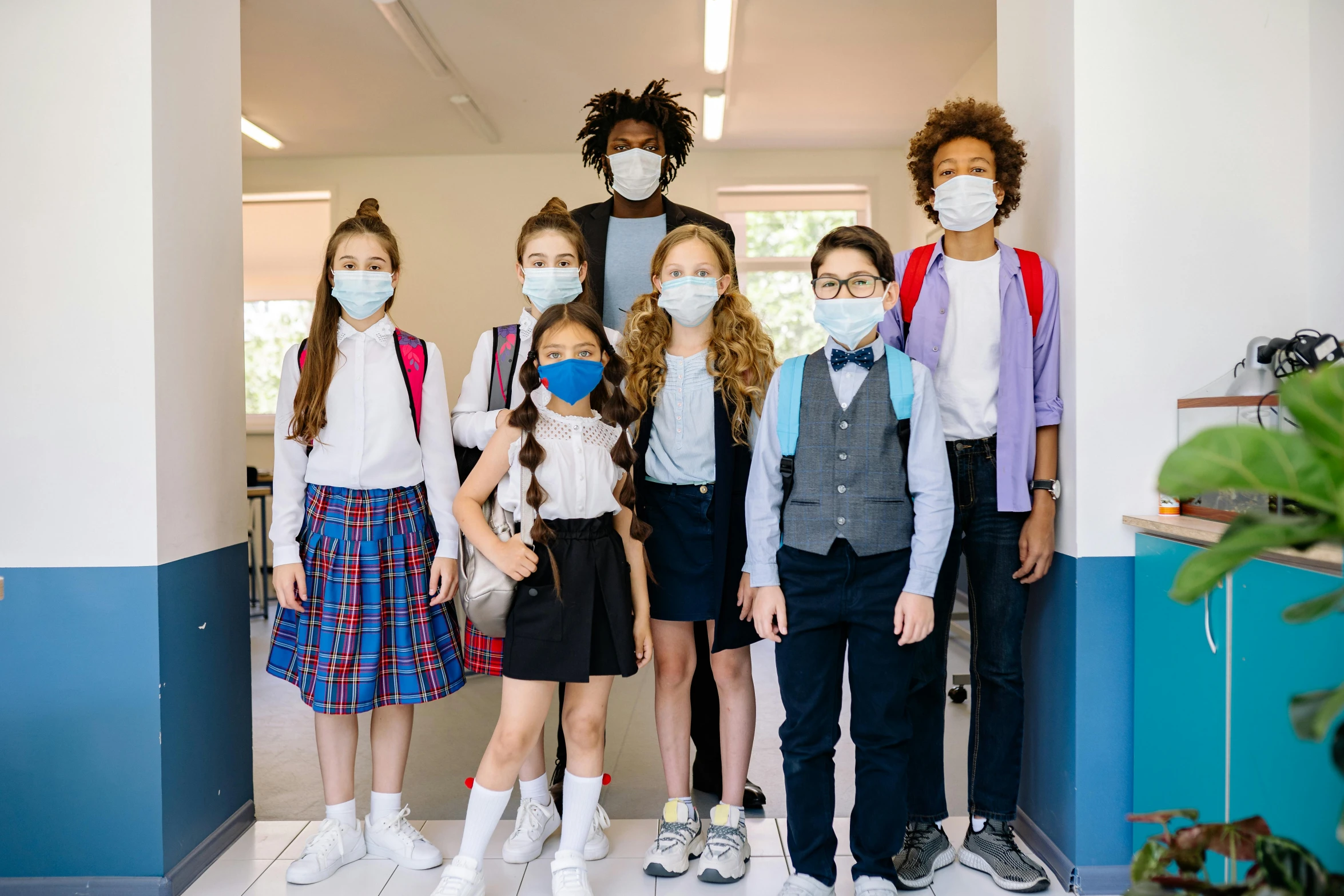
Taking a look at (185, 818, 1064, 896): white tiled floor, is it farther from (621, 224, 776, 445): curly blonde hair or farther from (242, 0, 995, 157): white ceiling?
(242, 0, 995, 157): white ceiling

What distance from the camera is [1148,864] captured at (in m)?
1.11

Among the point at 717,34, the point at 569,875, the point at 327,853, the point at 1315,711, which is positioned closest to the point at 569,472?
the point at 569,875

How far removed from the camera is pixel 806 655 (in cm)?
186

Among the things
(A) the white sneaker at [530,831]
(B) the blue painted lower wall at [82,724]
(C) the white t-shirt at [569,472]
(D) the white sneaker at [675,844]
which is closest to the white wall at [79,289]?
(B) the blue painted lower wall at [82,724]

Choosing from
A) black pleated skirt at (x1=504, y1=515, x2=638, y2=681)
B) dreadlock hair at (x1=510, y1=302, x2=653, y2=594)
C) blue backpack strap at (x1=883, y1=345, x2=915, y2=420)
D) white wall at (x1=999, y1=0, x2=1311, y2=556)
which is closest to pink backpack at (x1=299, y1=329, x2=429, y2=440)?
dreadlock hair at (x1=510, y1=302, x2=653, y2=594)

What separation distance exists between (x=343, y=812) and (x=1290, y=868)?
1.89m

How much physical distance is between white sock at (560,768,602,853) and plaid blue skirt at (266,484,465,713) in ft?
1.27

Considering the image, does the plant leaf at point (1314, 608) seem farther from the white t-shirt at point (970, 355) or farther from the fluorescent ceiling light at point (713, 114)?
the fluorescent ceiling light at point (713, 114)

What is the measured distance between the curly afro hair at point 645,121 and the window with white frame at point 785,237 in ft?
13.3

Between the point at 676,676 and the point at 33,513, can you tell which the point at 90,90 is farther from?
the point at 676,676

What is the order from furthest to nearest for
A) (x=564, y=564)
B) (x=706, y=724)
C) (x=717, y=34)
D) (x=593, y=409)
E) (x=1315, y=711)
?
(x=717, y=34) < (x=706, y=724) < (x=593, y=409) < (x=564, y=564) < (x=1315, y=711)

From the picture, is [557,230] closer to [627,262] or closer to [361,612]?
[627,262]

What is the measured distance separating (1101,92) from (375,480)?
183 centimetres

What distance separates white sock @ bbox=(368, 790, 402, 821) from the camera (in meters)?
2.21
